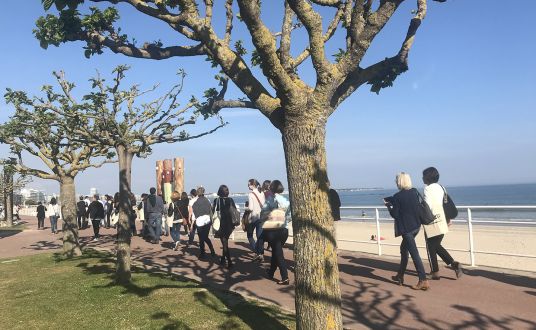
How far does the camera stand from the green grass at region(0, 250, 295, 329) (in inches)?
211

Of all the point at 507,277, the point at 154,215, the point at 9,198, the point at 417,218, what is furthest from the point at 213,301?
the point at 9,198

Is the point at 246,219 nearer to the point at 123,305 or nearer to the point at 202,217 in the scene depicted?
the point at 202,217

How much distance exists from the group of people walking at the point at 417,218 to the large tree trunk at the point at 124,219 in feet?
15.3

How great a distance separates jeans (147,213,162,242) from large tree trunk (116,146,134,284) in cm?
618

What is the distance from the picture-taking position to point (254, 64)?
700 cm

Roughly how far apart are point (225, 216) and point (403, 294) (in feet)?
13.5

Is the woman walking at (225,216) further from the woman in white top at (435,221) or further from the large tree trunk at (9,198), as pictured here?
the large tree trunk at (9,198)

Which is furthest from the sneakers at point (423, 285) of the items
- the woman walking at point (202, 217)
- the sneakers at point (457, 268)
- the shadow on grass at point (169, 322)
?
the woman walking at point (202, 217)

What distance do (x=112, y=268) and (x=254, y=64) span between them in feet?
18.5

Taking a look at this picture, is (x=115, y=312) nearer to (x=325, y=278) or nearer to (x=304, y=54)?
(x=325, y=278)

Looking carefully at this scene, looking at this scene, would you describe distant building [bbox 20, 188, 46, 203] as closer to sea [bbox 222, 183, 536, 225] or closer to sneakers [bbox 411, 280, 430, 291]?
sea [bbox 222, 183, 536, 225]

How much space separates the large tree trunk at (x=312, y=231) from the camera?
399 centimetres

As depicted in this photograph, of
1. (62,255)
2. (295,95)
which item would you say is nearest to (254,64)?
(295,95)

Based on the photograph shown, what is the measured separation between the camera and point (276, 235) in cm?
770
